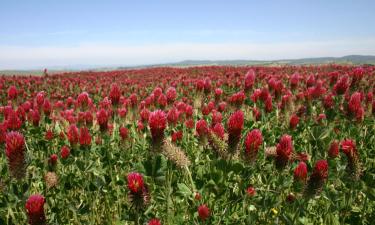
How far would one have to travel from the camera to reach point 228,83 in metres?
12.9

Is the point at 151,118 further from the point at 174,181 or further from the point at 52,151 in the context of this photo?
the point at 52,151

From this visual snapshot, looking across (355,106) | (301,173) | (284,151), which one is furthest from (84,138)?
(355,106)

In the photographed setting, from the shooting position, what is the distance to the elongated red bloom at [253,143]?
3062mm

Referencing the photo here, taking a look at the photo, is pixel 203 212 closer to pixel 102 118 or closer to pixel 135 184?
pixel 135 184

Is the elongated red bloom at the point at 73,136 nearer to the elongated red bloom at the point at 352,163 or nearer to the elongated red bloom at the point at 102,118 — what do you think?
the elongated red bloom at the point at 102,118

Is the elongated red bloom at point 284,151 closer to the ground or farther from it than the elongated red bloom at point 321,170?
farther from it

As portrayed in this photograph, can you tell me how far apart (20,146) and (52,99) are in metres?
10.4

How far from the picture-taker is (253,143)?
10.1ft

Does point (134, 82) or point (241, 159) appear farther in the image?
point (134, 82)

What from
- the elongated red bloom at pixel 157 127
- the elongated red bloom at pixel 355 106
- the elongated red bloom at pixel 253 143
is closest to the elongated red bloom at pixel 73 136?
the elongated red bloom at pixel 157 127

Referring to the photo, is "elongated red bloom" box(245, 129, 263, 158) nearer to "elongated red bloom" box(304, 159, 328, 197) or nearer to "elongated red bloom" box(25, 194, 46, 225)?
"elongated red bloom" box(304, 159, 328, 197)

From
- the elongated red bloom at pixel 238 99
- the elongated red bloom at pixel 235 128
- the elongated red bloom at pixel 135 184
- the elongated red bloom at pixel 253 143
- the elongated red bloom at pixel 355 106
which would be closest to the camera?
the elongated red bloom at pixel 135 184

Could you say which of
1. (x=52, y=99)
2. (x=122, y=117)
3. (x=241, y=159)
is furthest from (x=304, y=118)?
(x=52, y=99)

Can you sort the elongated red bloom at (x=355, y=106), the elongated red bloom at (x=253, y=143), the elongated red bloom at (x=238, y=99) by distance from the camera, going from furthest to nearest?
the elongated red bloom at (x=238, y=99)
the elongated red bloom at (x=355, y=106)
the elongated red bloom at (x=253, y=143)
